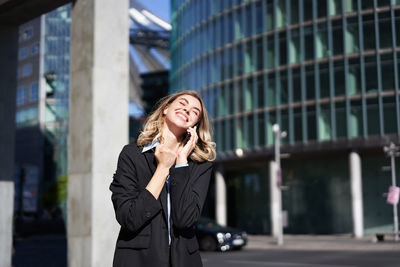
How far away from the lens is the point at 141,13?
94.3 metres

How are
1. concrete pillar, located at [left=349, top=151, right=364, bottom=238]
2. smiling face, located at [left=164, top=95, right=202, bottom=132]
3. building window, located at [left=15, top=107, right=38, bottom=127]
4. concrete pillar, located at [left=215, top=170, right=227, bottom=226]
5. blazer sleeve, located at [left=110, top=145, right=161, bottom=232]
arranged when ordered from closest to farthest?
blazer sleeve, located at [left=110, top=145, right=161, bottom=232], smiling face, located at [left=164, top=95, right=202, bottom=132], concrete pillar, located at [left=349, top=151, right=364, bottom=238], concrete pillar, located at [left=215, top=170, right=227, bottom=226], building window, located at [left=15, top=107, right=38, bottom=127]

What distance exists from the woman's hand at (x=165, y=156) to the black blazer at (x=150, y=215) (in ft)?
0.13

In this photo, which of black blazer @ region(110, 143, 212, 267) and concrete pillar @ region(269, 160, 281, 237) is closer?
black blazer @ region(110, 143, 212, 267)

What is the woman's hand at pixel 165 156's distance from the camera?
8.64ft

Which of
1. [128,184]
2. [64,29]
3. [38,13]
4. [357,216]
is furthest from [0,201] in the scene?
[64,29]

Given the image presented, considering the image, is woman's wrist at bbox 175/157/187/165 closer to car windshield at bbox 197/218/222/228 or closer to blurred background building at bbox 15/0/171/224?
car windshield at bbox 197/218/222/228

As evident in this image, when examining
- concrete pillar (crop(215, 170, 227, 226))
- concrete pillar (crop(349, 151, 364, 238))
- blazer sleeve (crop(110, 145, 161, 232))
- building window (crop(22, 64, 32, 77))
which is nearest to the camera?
blazer sleeve (crop(110, 145, 161, 232))

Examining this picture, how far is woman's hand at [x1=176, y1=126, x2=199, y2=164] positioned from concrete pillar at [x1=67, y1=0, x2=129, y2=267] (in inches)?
224

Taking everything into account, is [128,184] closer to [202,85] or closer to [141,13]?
[202,85]

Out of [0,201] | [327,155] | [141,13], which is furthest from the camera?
[141,13]

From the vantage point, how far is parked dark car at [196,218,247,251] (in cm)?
2292

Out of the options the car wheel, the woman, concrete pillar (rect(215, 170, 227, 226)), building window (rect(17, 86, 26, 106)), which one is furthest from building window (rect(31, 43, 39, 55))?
the woman

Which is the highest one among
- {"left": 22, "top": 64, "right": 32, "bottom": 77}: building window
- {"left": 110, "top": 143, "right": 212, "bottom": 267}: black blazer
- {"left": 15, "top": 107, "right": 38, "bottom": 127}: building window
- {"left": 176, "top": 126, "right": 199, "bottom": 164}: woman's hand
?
{"left": 22, "top": 64, "right": 32, "bottom": 77}: building window

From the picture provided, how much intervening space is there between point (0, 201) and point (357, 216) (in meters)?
29.6
